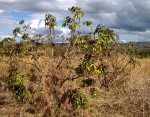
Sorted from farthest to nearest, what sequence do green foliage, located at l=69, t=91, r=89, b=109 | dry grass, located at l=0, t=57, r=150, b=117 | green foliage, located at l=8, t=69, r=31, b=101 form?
dry grass, located at l=0, t=57, r=150, b=117 < green foliage, located at l=8, t=69, r=31, b=101 < green foliage, located at l=69, t=91, r=89, b=109

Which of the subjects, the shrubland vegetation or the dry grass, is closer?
the shrubland vegetation

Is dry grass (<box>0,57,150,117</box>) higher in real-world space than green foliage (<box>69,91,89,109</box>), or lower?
lower

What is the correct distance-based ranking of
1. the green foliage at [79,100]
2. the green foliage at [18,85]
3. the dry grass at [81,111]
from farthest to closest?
1. the dry grass at [81,111]
2. the green foliage at [18,85]
3. the green foliage at [79,100]

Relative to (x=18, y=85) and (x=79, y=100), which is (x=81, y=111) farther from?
(x=18, y=85)

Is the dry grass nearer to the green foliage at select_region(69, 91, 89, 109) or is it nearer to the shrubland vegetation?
the shrubland vegetation

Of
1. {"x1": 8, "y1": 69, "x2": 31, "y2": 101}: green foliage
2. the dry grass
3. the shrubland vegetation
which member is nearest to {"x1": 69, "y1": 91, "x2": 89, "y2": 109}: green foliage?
the shrubland vegetation

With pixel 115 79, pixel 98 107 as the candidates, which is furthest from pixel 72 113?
pixel 115 79

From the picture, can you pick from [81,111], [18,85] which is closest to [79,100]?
[81,111]

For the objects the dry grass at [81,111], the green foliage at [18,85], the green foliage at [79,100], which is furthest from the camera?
the dry grass at [81,111]

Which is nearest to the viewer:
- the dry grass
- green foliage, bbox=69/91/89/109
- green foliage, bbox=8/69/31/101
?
green foliage, bbox=69/91/89/109

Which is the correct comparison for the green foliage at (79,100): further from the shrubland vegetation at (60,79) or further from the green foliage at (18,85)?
the green foliage at (18,85)

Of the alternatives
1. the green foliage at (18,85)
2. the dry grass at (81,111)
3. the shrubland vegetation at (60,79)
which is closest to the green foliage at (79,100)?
the shrubland vegetation at (60,79)

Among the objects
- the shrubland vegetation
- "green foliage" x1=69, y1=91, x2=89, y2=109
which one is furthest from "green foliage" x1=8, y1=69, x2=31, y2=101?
"green foliage" x1=69, y1=91, x2=89, y2=109

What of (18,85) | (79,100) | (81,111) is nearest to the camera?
(79,100)
